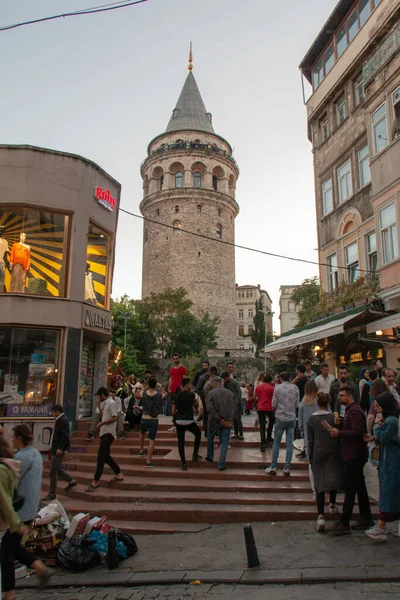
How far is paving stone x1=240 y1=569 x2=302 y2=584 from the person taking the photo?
5.03 meters

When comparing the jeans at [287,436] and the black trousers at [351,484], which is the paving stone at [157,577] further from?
the jeans at [287,436]

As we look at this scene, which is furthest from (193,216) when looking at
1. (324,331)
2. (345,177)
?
(324,331)

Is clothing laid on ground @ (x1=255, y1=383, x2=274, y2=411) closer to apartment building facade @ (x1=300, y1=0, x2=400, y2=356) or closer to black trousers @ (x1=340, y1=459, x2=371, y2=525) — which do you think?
black trousers @ (x1=340, y1=459, x2=371, y2=525)

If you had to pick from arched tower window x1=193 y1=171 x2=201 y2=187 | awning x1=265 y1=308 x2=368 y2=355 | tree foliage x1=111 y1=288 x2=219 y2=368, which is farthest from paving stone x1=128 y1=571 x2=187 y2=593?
arched tower window x1=193 y1=171 x2=201 y2=187

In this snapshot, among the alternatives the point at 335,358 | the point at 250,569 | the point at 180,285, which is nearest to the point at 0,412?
the point at 250,569

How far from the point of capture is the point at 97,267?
14.6m

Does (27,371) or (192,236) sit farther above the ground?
(192,236)

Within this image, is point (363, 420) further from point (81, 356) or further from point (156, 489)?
point (81, 356)

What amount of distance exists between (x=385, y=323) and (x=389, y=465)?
7.77 meters

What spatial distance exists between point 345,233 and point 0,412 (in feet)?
43.9

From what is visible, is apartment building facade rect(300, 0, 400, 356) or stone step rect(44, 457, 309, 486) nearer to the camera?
stone step rect(44, 457, 309, 486)

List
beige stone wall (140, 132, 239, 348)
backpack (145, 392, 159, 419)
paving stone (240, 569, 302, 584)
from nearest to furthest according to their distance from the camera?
paving stone (240, 569, 302, 584), backpack (145, 392, 159, 419), beige stone wall (140, 132, 239, 348)

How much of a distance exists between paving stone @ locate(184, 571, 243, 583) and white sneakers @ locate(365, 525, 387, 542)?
5.68 ft

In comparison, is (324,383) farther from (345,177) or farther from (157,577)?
(345,177)
